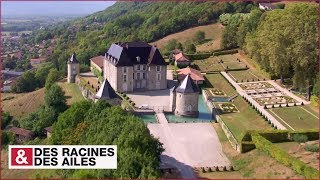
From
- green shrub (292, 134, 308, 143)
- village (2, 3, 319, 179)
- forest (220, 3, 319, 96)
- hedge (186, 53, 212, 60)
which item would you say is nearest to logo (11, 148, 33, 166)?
village (2, 3, 319, 179)

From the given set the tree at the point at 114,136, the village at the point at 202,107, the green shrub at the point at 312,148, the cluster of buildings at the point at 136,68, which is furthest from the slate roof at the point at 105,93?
the green shrub at the point at 312,148

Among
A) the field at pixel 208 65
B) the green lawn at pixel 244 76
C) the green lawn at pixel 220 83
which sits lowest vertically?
the green lawn at pixel 220 83

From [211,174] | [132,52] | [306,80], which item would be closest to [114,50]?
[132,52]

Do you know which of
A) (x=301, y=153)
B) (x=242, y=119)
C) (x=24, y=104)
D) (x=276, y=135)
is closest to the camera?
(x=301, y=153)

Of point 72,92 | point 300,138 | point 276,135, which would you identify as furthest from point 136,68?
point 300,138

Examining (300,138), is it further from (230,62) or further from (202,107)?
(230,62)

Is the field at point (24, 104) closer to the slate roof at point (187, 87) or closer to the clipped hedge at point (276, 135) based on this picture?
the slate roof at point (187, 87)
